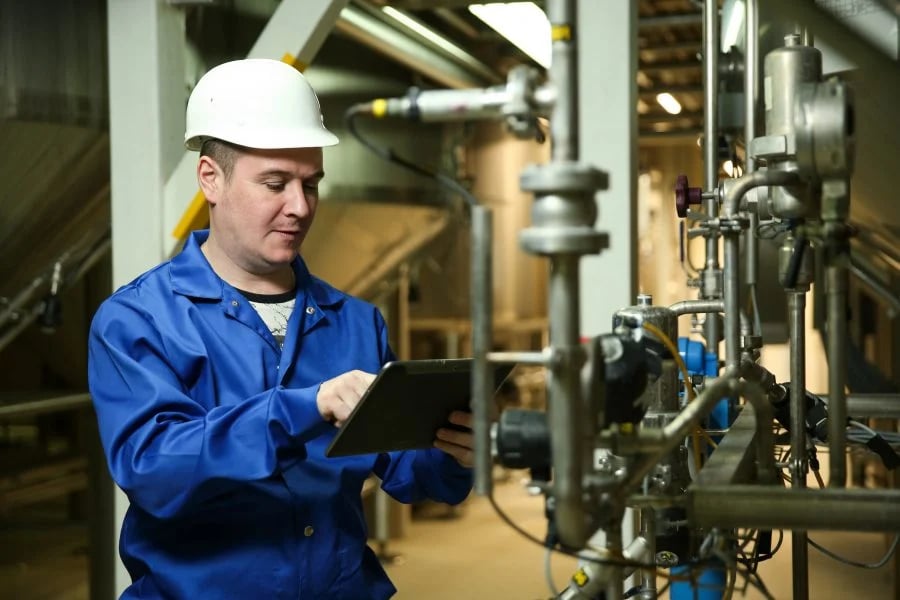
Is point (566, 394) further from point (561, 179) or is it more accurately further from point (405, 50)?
point (405, 50)

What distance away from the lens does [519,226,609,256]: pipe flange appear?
2.79 feet

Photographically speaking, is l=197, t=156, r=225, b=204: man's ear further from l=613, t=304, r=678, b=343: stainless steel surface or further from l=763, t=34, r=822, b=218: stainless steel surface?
l=763, t=34, r=822, b=218: stainless steel surface

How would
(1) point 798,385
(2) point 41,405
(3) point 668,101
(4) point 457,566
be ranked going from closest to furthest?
(1) point 798,385 → (2) point 41,405 → (3) point 668,101 → (4) point 457,566

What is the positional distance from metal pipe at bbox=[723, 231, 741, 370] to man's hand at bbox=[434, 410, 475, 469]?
0.33 meters

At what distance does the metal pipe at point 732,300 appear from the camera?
132 cm

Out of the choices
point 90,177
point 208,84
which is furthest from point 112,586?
point 208,84

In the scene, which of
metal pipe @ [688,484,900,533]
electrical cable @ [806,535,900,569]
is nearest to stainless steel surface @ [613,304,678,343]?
metal pipe @ [688,484,900,533]

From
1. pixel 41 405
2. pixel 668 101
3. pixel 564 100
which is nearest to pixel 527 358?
pixel 564 100

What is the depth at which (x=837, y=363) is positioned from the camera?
1.04 meters

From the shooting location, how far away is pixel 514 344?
242 inches

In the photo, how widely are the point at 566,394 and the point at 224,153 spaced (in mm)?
896

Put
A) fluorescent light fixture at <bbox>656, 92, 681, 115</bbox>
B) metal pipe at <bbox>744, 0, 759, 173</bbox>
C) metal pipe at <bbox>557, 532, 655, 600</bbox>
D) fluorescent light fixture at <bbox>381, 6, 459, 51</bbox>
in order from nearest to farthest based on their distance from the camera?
metal pipe at <bbox>557, 532, 655, 600</bbox>, metal pipe at <bbox>744, 0, 759, 173</bbox>, fluorescent light fixture at <bbox>381, 6, 459, 51</bbox>, fluorescent light fixture at <bbox>656, 92, 681, 115</bbox>

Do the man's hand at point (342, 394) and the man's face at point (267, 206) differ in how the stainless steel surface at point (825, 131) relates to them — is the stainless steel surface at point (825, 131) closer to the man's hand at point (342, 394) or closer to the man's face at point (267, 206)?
the man's hand at point (342, 394)

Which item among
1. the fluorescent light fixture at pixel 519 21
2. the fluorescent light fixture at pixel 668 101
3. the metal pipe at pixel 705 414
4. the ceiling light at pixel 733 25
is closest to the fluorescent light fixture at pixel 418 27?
the fluorescent light fixture at pixel 519 21
